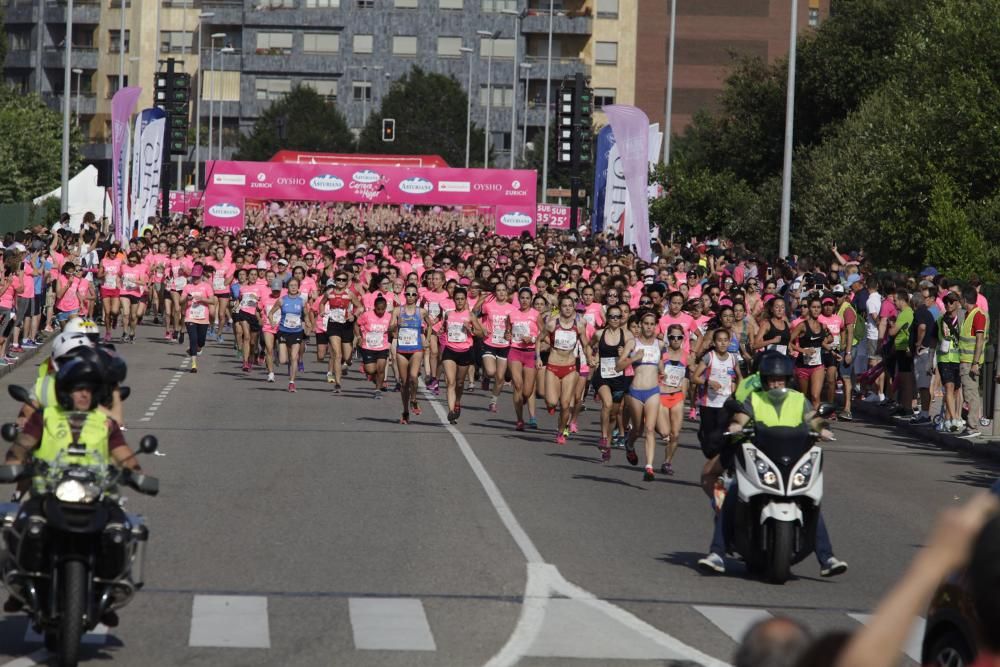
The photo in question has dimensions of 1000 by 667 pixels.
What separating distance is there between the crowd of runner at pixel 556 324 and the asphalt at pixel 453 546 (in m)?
0.87

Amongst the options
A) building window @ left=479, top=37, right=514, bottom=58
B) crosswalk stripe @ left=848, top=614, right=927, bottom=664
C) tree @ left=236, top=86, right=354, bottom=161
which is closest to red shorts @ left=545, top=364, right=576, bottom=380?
crosswalk stripe @ left=848, top=614, right=927, bottom=664

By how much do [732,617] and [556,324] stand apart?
10.4m

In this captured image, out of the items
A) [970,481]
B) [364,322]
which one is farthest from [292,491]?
[364,322]

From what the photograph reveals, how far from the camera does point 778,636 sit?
160 inches

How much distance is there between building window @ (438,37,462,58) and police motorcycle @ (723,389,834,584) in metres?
110

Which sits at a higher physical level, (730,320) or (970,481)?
(730,320)

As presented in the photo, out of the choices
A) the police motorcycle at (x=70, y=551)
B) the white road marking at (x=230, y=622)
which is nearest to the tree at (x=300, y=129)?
the white road marking at (x=230, y=622)

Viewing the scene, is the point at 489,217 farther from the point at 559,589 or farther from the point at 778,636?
the point at 778,636

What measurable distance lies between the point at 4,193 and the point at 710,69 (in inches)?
2329

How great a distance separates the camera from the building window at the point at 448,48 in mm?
120938

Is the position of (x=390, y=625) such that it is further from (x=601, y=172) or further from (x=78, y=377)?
(x=601, y=172)

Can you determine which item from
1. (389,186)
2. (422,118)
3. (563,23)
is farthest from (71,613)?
(563,23)

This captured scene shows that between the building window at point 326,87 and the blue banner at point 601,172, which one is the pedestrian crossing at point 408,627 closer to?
the blue banner at point 601,172

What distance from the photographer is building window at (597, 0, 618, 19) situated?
116 m
